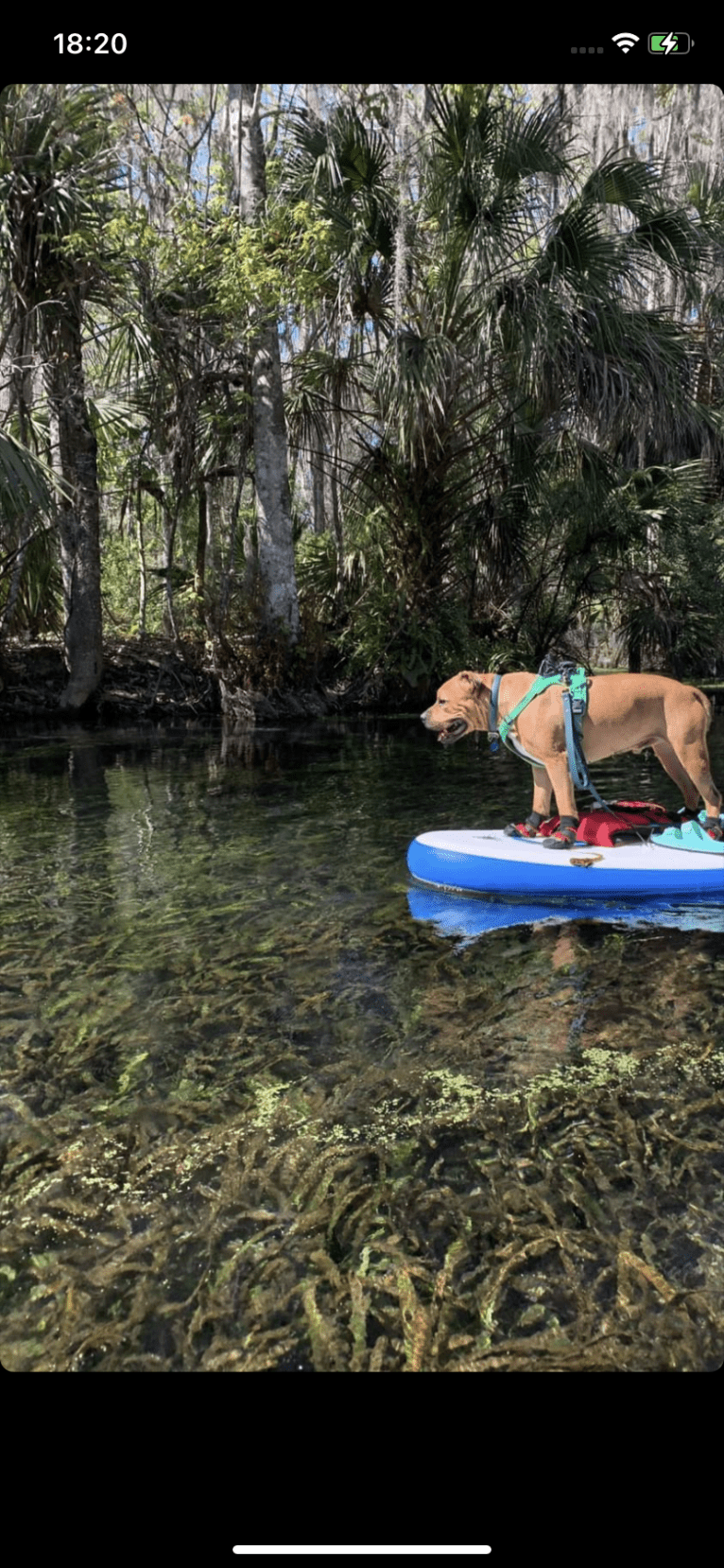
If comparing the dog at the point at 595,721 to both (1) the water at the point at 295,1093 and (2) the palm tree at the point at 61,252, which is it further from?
(2) the palm tree at the point at 61,252

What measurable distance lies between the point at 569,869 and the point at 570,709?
833mm

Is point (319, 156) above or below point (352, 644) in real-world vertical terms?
above

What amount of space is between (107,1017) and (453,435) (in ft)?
41.4

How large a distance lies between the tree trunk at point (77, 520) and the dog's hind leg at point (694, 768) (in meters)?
9.10

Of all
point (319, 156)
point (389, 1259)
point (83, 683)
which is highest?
point (319, 156)

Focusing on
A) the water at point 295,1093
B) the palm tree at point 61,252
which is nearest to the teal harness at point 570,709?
the water at point 295,1093

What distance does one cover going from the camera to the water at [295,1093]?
2.13 m

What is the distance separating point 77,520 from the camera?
46.5 ft

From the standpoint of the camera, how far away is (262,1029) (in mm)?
3762

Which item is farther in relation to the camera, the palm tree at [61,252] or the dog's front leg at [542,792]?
the palm tree at [61,252]

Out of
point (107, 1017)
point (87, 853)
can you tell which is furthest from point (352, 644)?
point (107, 1017)

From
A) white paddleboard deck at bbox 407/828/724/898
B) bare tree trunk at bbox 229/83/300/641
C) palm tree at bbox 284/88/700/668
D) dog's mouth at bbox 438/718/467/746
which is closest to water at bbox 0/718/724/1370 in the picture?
white paddleboard deck at bbox 407/828/724/898

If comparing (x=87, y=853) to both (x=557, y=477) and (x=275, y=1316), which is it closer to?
(x=275, y=1316)
